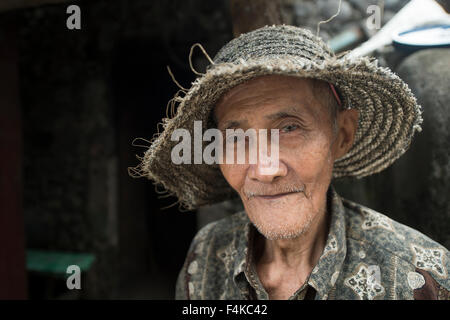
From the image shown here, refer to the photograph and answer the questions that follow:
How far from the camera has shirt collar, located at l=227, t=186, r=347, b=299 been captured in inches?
48.5

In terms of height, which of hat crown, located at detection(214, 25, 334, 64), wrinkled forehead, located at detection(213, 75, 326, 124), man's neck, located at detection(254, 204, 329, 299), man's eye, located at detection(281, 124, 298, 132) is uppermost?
hat crown, located at detection(214, 25, 334, 64)

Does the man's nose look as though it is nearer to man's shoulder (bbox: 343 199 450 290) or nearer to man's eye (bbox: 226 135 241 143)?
man's eye (bbox: 226 135 241 143)

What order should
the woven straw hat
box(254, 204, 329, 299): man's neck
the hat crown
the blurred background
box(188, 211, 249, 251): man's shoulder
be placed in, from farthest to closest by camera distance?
the blurred background → box(188, 211, 249, 251): man's shoulder → box(254, 204, 329, 299): man's neck → the hat crown → the woven straw hat

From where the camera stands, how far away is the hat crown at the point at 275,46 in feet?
3.74

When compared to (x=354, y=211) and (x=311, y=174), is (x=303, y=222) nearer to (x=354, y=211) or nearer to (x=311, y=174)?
(x=311, y=174)

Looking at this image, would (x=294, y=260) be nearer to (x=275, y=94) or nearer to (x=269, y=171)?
(x=269, y=171)

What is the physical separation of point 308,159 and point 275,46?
1.32ft

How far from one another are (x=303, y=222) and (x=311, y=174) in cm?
17

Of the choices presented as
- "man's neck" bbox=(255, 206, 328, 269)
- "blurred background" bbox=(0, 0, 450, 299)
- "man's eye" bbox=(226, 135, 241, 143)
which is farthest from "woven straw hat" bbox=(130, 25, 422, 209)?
"blurred background" bbox=(0, 0, 450, 299)

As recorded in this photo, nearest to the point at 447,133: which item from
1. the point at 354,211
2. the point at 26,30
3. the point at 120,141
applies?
the point at 354,211

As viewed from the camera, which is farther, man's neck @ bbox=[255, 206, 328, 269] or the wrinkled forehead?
man's neck @ bbox=[255, 206, 328, 269]

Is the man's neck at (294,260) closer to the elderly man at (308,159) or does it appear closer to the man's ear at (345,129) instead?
the elderly man at (308,159)

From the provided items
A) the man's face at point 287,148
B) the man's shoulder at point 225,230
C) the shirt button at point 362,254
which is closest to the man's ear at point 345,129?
the man's face at point 287,148

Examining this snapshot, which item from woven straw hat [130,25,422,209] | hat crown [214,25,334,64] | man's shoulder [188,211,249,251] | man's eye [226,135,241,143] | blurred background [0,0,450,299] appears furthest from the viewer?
blurred background [0,0,450,299]
